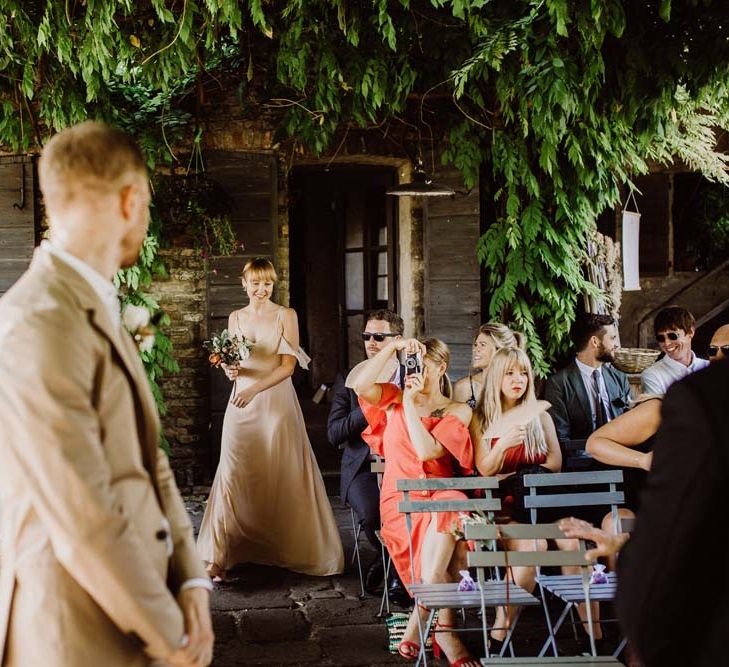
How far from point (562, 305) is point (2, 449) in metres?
7.35

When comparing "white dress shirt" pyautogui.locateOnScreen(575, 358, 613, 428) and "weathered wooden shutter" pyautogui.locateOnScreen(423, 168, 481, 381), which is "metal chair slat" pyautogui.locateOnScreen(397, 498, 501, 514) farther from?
"weathered wooden shutter" pyautogui.locateOnScreen(423, 168, 481, 381)

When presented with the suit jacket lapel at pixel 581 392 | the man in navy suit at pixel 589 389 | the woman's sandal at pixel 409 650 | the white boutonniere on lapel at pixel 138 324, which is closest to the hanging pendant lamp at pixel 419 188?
the man in navy suit at pixel 589 389

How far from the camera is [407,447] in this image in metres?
5.35

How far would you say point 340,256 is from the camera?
421 inches

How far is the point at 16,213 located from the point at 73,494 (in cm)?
772

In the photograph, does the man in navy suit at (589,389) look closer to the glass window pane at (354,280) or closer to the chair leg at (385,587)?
the chair leg at (385,587)

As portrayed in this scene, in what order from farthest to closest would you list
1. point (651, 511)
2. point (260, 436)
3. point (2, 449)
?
point (260, 436) → point (2, 449) → point (651, 511)

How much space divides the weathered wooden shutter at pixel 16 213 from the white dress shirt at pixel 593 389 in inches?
203

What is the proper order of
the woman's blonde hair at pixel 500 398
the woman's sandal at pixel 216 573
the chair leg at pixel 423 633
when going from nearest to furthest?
the chair leg at pixel 423 633, the woman's blonde hair at pixel 500 398, the woman's sandal at pixel 216 573

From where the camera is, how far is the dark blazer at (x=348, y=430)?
611 centimetres

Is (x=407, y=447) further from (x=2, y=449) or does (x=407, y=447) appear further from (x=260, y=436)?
(x=2, y=449)

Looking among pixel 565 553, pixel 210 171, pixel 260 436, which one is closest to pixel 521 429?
pixel 565 553

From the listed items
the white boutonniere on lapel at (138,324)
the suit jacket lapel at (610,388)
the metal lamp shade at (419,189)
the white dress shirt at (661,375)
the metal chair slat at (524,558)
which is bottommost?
the metal chair slat at (524,558)

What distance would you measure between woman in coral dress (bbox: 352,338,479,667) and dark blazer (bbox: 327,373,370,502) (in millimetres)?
328
